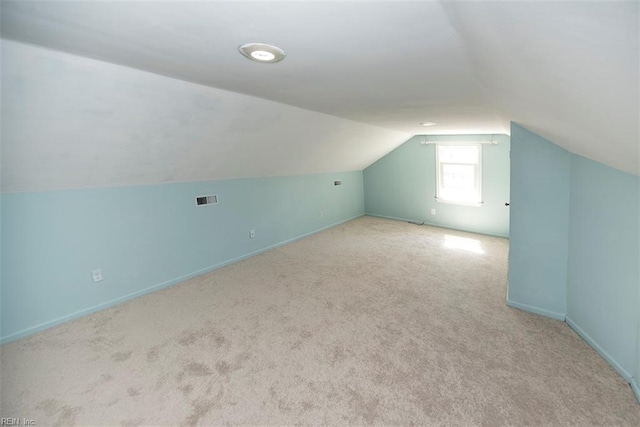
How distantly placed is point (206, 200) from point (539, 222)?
143 inches

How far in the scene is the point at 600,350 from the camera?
80.9 inches

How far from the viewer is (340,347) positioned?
225cm

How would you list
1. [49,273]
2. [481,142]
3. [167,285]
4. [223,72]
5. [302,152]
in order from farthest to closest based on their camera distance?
[481,142], [302,152], [167,285], [49,273], [223,72]

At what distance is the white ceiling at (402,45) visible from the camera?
29.3 inches

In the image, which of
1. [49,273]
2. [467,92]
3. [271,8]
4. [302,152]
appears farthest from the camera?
[302,152]

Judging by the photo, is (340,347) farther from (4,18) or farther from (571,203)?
(4,18)

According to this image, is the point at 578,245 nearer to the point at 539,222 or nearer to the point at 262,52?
the point at 539,222

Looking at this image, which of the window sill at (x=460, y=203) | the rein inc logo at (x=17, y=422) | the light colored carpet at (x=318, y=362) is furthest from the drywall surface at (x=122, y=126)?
the window sill at (x=460, y=203)

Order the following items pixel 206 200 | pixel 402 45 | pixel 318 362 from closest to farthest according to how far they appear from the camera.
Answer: pixel 402 45 < pixel 318 362 < pixel 206 200

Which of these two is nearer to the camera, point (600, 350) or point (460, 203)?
point (600, 350)

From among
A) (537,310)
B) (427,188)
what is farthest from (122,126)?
(427,188)

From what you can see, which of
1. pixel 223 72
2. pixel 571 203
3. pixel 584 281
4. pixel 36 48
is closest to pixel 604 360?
pixel 584 281

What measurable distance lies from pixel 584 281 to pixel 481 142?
3263 mm

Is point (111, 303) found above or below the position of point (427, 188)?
below
